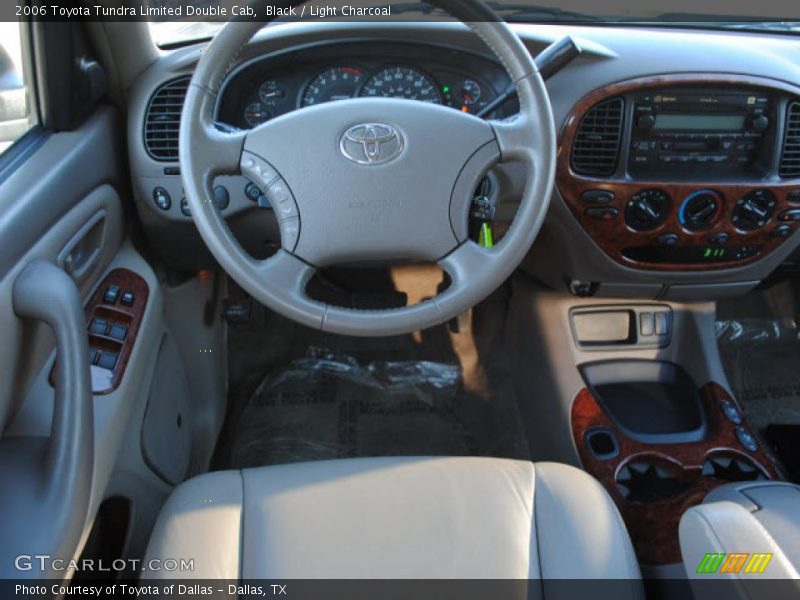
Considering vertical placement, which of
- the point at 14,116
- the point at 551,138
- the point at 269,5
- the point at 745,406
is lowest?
the point at 745,406

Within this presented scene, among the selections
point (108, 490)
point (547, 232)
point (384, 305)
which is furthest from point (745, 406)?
point (108, 490)

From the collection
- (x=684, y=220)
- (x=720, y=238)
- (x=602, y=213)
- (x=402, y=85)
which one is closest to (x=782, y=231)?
(x=720, y=238)

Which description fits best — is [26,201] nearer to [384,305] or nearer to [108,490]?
[108,490]

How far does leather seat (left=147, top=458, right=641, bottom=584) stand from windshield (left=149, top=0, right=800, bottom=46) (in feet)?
3.24

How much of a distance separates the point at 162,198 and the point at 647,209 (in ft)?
3.79

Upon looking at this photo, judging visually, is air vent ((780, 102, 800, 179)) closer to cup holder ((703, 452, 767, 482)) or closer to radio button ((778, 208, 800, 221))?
radio button ((778, 208, 800, 221))

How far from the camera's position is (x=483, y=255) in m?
1.21

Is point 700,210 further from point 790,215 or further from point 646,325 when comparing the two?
point 646,325

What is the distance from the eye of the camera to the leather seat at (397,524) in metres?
1.10

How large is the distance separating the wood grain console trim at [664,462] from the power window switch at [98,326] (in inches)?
46.6

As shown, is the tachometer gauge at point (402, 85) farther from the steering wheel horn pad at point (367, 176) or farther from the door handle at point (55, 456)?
the door handle at point (55, 456)

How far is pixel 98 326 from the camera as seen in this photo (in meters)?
1.46

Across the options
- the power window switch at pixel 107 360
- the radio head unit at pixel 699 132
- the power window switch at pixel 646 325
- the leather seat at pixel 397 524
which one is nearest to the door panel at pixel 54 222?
the power window switch at pixel 107 360

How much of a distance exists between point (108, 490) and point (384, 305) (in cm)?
108
